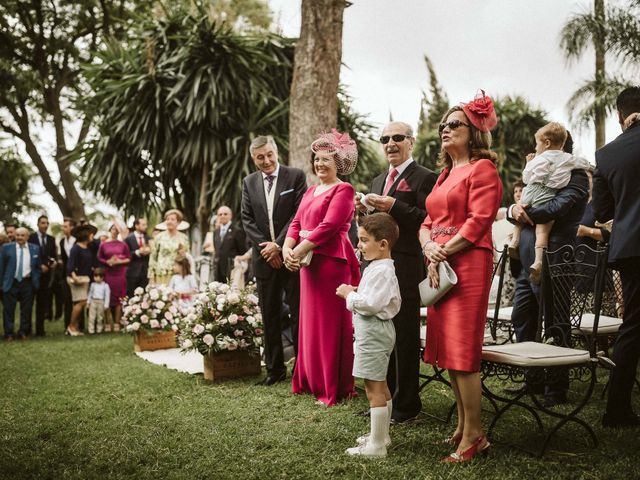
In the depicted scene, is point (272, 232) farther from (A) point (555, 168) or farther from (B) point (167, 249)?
(B) point (167, 249)

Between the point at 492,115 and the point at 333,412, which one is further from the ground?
the point at 492,115

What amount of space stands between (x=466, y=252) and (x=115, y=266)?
834 centimetres

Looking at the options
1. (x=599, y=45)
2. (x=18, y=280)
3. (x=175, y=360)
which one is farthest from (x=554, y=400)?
(x=599, y=45)

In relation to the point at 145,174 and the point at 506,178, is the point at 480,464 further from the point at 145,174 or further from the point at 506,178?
the point at 506,178

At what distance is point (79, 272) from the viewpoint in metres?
10.1

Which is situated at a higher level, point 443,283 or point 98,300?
point 443,283

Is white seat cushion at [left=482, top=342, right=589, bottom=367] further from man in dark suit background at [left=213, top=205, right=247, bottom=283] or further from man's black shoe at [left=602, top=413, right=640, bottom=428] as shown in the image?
man in dark suit background at [left=213, top=205, right=247, bottom=283]

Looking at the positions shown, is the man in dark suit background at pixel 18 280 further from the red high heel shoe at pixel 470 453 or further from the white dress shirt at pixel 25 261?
the red high heel shoe at pixel 470 453

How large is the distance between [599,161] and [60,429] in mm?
3816

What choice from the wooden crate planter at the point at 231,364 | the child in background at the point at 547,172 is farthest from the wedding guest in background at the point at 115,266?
the child in background at the point at 547,172

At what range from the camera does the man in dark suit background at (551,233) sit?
13.9ft

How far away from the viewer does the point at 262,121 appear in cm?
1234

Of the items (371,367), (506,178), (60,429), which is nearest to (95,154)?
(60,429)

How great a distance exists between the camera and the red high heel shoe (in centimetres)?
314
